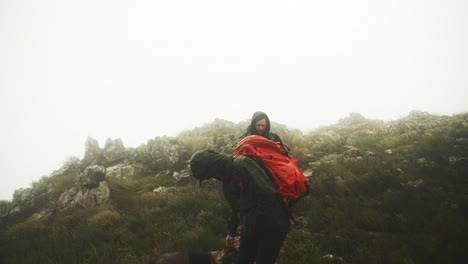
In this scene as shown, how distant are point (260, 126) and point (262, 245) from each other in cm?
170

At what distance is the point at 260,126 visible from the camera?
331 centimetres

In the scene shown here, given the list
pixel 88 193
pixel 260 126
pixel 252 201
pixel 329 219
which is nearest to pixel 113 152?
pixel 88 193

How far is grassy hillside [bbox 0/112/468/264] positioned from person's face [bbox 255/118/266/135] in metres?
2.09

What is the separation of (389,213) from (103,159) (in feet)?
34.3

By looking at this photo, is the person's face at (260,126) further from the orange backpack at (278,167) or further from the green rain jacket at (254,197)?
the green rain jacket at (254,197)

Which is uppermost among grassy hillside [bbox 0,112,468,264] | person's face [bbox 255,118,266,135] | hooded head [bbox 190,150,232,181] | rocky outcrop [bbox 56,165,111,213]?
person's face [bbox 255,118,266,135]

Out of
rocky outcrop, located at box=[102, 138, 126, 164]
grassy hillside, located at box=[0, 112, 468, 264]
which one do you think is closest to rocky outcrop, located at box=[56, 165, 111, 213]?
grassy hillside, located at box=[0, 112, 468, 264]

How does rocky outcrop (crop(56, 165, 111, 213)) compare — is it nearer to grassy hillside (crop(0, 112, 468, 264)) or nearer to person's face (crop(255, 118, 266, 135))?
grassy hillside (crop(0, 112, 468, 264))

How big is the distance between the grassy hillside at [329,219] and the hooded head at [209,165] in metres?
2.17

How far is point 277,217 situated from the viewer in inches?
81.7

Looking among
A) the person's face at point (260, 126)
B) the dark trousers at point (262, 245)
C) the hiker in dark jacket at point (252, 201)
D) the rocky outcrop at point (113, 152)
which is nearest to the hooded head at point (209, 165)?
the hiker in dark jacket at point (252, 201)

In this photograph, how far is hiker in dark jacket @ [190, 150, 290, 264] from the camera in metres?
2.03

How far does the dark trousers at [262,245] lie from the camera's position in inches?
83.0

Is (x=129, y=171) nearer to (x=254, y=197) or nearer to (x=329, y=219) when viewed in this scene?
(x=329, y=219)
